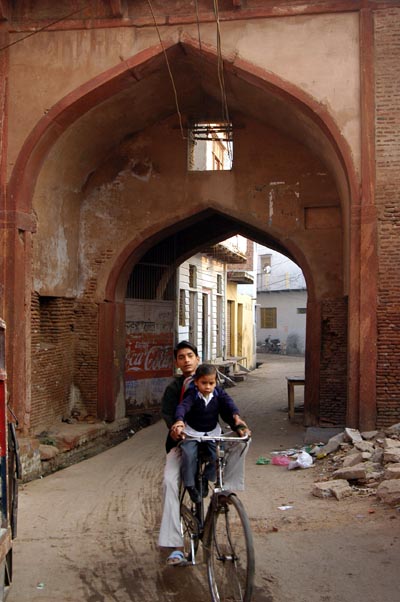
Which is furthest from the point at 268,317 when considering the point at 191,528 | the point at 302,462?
the point at 191,528

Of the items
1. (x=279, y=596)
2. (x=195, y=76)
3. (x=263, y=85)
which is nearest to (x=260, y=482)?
(x=279, y=596)

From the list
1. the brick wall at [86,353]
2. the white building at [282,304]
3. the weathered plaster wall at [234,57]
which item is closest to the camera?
the weathered plaster wall at [234,57]

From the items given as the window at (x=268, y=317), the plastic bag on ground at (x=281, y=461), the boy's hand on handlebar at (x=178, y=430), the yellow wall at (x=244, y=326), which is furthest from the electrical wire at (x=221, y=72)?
the window at (x=268, y=317)

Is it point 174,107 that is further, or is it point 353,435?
point 174,107

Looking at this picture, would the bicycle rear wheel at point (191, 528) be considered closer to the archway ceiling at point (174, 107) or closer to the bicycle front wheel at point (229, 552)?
the bicycle front wheel at point (229, 552)

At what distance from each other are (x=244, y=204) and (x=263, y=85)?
2.36 metres

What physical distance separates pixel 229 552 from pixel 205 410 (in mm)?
981

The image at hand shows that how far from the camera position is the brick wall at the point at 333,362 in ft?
34.6

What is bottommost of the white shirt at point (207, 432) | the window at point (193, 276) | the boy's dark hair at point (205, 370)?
the white shirt at point (207, 432)

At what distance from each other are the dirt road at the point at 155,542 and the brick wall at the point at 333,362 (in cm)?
259

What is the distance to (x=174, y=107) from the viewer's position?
11.4m

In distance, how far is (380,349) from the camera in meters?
8.70

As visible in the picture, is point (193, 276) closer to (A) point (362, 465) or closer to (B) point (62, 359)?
(B) point (62, 359)

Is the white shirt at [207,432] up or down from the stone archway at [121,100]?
down
